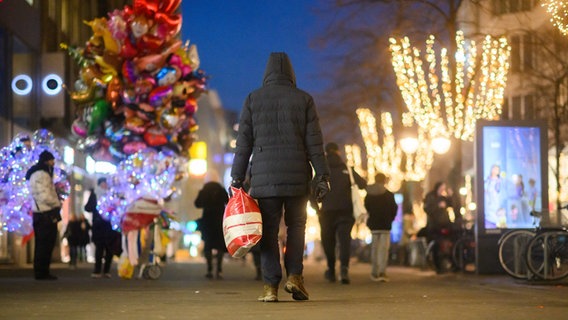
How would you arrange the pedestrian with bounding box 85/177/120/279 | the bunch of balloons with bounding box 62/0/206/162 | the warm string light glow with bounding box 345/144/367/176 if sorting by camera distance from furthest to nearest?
the warm string light glow with bounding box 345/144/367/176 → the bunch of balloons with bounding box 62/0/206/162 → the pedestrian with bounding box 85/177/120/279

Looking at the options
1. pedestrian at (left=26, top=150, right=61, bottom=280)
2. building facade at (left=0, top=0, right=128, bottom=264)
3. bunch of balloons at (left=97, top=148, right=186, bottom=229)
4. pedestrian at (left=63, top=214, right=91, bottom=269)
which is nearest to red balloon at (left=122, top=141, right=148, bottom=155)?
bunch of balloons at (left=97, top=148, right=186, bottom=229)

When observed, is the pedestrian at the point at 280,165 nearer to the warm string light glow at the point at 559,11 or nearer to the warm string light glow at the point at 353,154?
the warm string light glow at the point at 559,11

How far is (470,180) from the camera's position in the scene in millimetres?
76562

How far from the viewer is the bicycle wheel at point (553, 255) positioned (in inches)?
675

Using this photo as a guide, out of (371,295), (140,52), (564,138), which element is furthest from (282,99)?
(564,138)

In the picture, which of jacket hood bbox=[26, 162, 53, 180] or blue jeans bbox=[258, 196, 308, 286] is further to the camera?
jacket hood bbox=[26, 162, 53, 180]

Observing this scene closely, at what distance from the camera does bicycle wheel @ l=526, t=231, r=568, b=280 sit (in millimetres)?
17141

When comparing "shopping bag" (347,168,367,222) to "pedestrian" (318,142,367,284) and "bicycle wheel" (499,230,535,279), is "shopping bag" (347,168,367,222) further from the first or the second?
"bicycle wheel" (499,230,535,279)

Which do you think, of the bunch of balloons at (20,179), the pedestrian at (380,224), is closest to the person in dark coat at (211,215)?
the bunch of balloons at (20,179)

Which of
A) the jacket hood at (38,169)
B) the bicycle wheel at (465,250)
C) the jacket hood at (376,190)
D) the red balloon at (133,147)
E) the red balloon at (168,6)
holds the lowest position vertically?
the bicycle wheel at (465,250)

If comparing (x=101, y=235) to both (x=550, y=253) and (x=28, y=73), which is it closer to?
(x=550, y=253)

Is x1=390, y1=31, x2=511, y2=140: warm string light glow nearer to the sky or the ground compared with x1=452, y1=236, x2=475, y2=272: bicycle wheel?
nearer to the sky

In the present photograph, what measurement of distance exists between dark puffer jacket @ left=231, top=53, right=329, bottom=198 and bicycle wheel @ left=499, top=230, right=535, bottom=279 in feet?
24.7

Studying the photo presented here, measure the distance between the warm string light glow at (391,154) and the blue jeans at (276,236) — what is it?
33.3 meters
